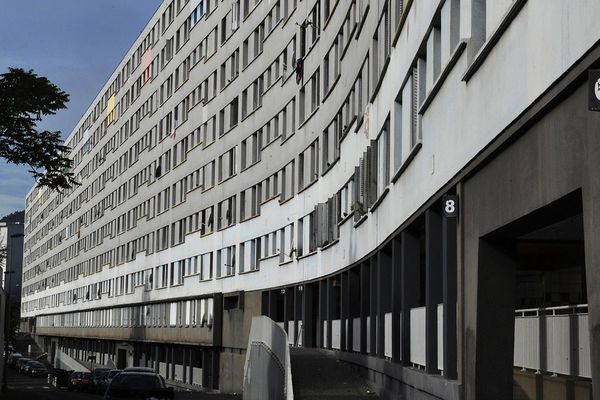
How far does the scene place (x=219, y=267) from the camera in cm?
6100

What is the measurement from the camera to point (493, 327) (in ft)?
46.8

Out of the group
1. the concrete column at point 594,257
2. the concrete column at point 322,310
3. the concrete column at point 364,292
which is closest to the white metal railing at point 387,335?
the concrete column at point 364,292

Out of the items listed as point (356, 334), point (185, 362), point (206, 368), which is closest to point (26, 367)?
point (185, 362)

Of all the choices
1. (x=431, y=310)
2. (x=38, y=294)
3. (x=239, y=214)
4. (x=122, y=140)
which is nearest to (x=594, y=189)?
(x=431, y=310)

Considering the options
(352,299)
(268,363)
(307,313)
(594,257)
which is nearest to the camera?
(594,257)

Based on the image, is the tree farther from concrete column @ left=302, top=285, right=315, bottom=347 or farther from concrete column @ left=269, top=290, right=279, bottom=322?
concrete column @ left=269, top=290, right=279, bottom=322

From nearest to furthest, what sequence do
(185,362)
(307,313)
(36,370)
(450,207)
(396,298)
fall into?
(450,207)
(396,298)
(307,313)
(185,362)
(36,370)

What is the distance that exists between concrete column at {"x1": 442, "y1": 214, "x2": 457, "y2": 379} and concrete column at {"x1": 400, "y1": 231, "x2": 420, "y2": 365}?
4.99 metres

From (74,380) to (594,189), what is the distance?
177 feet

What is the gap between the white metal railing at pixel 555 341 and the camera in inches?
511

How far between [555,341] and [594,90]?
636 cm

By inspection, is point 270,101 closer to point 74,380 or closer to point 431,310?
point 74,380

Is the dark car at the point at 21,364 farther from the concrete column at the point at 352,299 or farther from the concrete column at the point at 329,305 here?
the concrete column at the point at 352,299

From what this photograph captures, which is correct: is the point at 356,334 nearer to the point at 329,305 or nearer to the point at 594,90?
the point at 329,305
